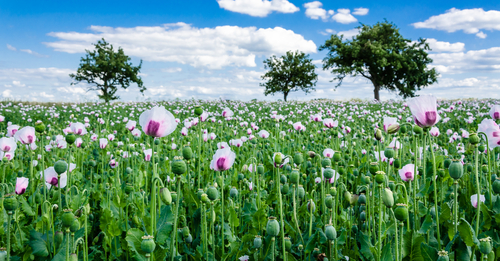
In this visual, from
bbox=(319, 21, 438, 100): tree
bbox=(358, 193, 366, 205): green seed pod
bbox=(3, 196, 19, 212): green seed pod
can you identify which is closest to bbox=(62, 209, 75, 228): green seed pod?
bbox=(3, 196, 19, 212): green seed pod

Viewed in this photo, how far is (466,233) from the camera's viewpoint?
5.30 ft

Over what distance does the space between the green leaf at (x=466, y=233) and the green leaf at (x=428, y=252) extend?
0.50 ft

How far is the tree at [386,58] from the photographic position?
3731 cm

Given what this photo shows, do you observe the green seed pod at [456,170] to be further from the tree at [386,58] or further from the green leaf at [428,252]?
the tree at [386,58]

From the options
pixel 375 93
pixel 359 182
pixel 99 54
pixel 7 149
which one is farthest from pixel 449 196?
pixel 99 54

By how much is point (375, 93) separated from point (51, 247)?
41.0 m

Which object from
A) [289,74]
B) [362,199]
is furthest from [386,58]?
[362,199]

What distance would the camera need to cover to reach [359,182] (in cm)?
361

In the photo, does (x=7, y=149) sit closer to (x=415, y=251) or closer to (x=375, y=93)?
(x=415, y=251)

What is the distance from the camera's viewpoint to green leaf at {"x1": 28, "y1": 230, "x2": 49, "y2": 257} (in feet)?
6.24

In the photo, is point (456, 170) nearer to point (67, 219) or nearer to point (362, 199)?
point (362, 199)

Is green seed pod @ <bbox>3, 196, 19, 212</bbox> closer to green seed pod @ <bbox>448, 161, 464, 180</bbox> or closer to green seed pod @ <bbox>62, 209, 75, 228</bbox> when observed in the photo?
green seed pod @ <bbox>62, 209, 75, 228</bbox>

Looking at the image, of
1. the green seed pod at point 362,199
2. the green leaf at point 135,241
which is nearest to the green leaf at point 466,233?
the green seed pod at point 362,199

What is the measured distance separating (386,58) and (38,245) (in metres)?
39.5
